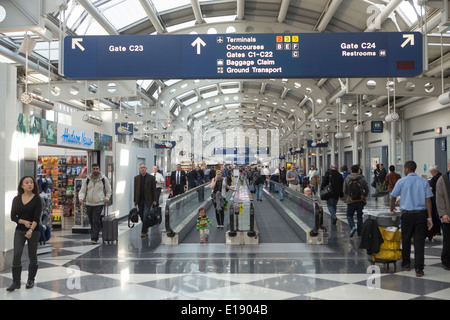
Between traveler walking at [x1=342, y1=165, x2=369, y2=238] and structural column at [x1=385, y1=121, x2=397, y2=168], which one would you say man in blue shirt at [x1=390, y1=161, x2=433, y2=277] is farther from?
structural column at [x1=385, y1=121, x2=397, y2=168]

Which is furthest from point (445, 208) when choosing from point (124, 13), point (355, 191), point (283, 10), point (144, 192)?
point (124, 13)

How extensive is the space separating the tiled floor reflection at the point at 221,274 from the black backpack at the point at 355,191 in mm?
1055

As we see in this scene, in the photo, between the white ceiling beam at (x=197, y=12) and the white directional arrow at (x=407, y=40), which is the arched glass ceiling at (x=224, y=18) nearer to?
the white ceiling beam at (x=197, y=12)

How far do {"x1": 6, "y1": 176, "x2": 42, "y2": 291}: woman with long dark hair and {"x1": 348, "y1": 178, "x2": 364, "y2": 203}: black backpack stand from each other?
6516mm

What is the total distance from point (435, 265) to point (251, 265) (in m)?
2.94

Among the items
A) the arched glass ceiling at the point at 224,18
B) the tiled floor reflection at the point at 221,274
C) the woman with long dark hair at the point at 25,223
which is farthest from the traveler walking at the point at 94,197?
the arched glass ceiling at the point at 224,18

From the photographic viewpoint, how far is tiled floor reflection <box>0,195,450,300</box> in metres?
5.05

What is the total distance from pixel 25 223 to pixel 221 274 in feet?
9.10

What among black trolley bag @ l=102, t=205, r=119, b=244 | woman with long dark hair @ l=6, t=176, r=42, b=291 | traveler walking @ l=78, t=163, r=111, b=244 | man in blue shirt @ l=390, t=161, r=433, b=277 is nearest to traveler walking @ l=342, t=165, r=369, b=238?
man in blue shirt @ l=390, t=161, r=433, b=277

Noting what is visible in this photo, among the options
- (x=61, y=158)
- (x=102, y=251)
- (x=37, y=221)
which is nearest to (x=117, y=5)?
(x=61, y=158)

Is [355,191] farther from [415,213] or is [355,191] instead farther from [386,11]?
[386,11]

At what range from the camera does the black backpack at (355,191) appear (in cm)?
918
